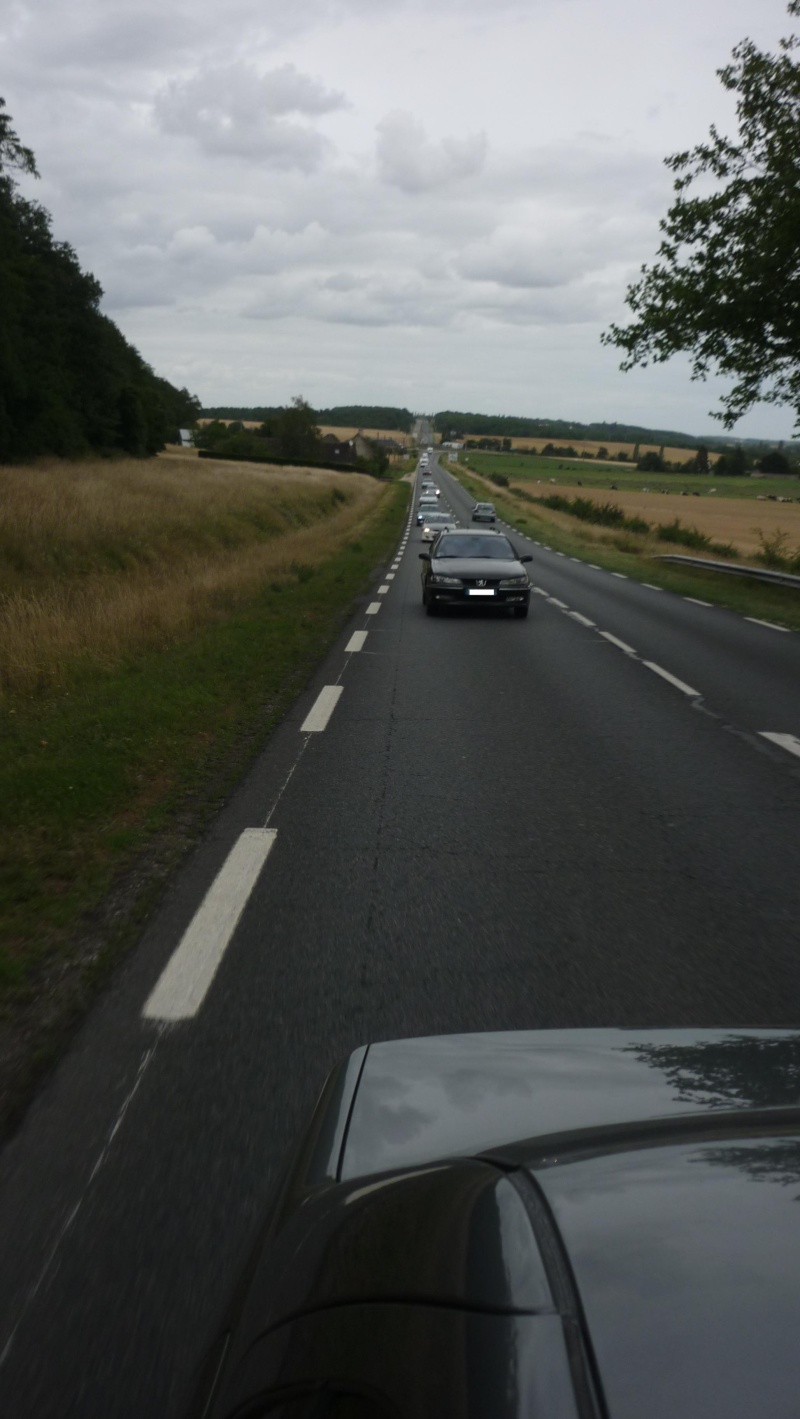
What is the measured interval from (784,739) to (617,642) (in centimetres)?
618

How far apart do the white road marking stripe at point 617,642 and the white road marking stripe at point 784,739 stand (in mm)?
4818

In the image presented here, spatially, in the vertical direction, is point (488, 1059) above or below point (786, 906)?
above

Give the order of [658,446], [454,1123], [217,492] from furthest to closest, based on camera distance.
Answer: [658,446], [217,492], [454,1123]

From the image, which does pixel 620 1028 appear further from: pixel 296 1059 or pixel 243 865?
pixel 243 865

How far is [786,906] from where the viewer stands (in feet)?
17.0

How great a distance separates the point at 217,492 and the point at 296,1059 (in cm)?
3545

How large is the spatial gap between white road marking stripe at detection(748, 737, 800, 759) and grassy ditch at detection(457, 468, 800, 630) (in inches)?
351

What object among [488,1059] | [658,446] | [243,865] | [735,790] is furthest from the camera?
[658,446]

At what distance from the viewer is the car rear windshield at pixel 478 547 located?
18703mm

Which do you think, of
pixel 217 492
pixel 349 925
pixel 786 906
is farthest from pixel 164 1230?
pixel 217 492

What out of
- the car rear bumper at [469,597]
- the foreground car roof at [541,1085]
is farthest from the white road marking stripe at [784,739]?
the car rear bumper at [469,597]

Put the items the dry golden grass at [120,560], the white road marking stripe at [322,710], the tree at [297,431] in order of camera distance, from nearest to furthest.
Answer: the white road marking stripe at [322,710] → the dry golden grass at [120,560] → the tree at [297,431]

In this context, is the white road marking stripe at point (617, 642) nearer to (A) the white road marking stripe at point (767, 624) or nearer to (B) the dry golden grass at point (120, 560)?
(A) the white road marking stripe at point (767, 624)

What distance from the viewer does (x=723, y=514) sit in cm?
7438
